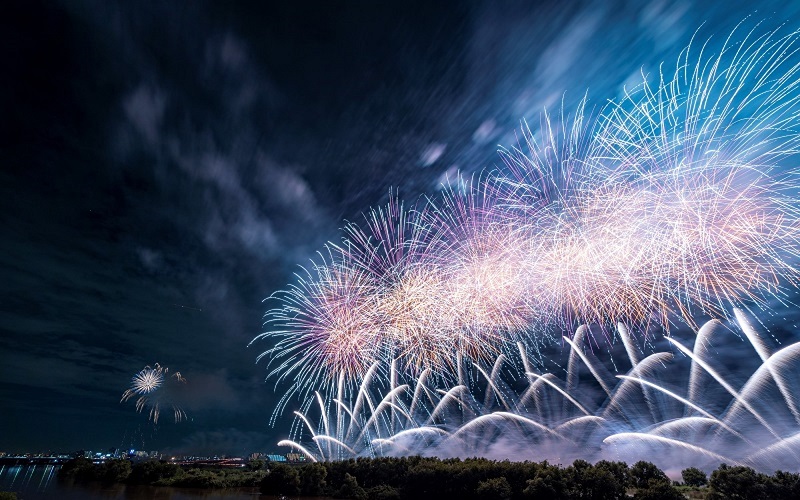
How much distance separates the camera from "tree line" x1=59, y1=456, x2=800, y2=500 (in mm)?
36156

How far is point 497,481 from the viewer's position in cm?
4369

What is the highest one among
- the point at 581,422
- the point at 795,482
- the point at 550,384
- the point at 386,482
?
the point at 550,384

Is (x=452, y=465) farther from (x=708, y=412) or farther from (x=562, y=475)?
(x=708, y=412)

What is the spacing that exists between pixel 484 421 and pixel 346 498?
22104 mm

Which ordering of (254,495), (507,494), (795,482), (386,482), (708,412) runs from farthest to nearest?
(254,495) → (386,482) → (507,494) → (708,412) → (795,482)

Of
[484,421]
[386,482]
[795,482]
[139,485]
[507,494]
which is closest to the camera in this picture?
[795,482]

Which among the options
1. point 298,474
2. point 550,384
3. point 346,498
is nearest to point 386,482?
point 346,498

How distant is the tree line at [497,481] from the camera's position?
36156 millimetres

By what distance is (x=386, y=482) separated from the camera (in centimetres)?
5462

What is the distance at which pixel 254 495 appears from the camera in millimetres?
60312

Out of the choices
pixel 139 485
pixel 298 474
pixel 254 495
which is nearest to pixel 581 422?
pixel 298 474

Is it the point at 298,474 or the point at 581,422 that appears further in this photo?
the point at 298,474

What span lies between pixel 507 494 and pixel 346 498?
23.7 meters

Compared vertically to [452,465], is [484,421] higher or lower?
higher
